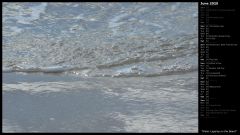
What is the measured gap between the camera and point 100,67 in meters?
3.98

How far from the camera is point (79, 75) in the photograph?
12.7ft

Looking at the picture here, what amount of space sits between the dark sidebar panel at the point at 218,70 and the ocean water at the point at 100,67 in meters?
0.16

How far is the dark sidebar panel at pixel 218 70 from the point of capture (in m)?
3.16

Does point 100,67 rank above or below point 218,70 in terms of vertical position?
below

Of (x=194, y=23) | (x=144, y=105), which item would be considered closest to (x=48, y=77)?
(x=144, y=105)

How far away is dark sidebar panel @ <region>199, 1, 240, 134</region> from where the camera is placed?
10.4 ft

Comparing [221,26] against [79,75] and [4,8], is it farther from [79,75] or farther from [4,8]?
[4,8]

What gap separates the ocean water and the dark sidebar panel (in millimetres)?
162

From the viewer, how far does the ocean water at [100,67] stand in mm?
3225

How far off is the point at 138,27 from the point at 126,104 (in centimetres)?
123

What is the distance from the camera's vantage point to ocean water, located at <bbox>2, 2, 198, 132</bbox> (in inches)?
127

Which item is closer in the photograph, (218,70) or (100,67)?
(218,70)

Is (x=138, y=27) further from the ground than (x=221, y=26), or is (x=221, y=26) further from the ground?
(x=221, y=26)

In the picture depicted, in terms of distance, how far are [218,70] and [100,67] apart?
3.73 feet
